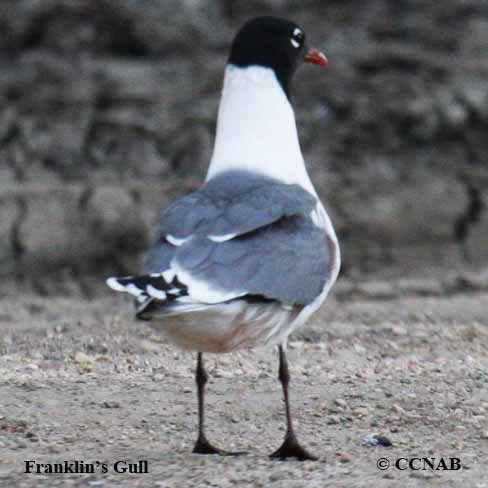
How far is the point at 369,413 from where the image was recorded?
532cm

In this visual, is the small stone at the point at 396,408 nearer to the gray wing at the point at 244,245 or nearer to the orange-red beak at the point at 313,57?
the gray wing at the point at 244,245

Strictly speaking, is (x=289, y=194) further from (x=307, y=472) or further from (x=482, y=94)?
(x=482, y=94)

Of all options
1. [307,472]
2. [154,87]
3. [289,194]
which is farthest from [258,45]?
[154,87]

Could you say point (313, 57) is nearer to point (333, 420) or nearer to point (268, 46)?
point (268, 46)

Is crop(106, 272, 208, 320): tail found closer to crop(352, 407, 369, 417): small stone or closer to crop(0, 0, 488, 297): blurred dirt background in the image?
crop(352, 407, 369, 417): small stone

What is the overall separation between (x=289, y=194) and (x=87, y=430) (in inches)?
46.2

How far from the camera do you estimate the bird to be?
440 cm

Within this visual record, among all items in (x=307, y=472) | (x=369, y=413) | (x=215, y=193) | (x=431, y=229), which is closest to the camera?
(x=307, y=472)

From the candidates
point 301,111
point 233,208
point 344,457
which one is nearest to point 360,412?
point 344,457

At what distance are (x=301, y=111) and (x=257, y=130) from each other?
16.2 feet

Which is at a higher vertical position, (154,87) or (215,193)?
(154,87)

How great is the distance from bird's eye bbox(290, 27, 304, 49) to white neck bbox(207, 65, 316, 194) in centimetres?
28

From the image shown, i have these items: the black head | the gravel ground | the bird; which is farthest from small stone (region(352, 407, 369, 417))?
the black head

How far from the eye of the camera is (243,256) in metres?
4.62
